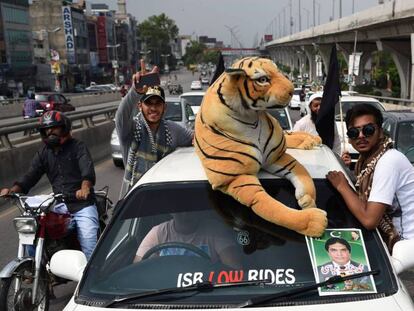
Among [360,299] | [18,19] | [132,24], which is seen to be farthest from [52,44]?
[360,299]

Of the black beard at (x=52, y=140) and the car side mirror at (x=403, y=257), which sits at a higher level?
the black beard at (x=52, y=140)

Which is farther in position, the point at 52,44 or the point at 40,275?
the point at 52,44

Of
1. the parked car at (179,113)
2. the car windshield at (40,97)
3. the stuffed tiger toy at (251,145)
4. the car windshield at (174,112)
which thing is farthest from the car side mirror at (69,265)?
the car windshield at (40,97)

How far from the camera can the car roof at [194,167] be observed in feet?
10.2

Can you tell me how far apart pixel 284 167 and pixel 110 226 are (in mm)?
1002

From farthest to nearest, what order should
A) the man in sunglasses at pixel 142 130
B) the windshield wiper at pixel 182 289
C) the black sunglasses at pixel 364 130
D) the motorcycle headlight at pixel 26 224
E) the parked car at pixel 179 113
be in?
the parked car at pixel 179 113, the man in sunglasses at pixel 142 130, the motorcycle headlight at pixel 26 224, the black sunglasses at pixel 364 130, the windshield wiper at pixel 182 289

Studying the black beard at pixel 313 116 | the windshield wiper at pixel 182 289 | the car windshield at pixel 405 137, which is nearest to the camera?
the windshield wiper at pixel 182 289

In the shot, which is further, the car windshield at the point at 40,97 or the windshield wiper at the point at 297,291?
the car windshield at the point at 40,97

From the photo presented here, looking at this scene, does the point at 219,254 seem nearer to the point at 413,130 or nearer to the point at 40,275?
the point at 40,275

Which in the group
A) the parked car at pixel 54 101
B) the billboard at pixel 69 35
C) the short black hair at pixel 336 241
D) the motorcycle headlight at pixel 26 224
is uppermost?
the billboard at pixel 69 35

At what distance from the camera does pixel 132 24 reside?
153 m

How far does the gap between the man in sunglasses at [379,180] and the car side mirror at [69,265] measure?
141 centimetres

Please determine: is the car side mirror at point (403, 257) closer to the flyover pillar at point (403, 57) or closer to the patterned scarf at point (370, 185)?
the patterned scarf at point (370, 185)

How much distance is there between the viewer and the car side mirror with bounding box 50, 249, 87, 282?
2.88 m
